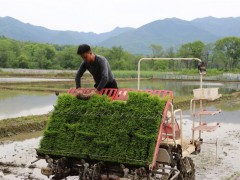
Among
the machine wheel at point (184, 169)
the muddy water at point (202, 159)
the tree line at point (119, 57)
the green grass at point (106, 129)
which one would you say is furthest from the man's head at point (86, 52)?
the tree line at point (119, 57)

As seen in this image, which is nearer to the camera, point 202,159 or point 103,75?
point 103,75

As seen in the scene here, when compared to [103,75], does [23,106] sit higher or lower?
lower

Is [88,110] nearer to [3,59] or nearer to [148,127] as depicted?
[148,127]

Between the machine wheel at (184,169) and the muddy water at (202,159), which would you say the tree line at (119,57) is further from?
the machine wheel at (184,169)

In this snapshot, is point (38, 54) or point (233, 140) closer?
point (233, 140)

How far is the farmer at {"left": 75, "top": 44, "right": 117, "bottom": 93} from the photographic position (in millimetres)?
5914

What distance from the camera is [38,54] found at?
91.8 m

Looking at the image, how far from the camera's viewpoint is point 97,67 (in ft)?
20.5

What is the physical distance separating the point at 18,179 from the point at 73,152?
2.86m

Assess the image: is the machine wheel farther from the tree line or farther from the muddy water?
the tree line

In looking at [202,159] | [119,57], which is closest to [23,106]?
[202,159]

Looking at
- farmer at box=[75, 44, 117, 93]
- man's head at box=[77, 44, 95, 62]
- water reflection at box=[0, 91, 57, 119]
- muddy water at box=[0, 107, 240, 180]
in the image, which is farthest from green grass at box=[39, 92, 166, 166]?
water reflection at box=[0, 91, 57, 119]

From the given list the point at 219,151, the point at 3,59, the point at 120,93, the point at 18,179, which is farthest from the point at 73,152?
the point at 3,59

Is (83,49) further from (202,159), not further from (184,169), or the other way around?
(202,159)
